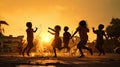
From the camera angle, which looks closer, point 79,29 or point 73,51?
point 79,29

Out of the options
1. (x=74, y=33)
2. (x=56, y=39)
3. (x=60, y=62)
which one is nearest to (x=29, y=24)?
(x=56, y=39)

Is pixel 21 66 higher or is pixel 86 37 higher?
pixel 86 37

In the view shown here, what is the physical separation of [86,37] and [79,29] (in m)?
0.62

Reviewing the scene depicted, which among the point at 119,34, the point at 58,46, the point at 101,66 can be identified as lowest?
the point at 101,66

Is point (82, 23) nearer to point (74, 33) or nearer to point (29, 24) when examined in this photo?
point (74, 33)

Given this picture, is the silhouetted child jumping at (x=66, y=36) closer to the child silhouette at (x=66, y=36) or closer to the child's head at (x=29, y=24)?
the child silhouette at (x=66, y=36)

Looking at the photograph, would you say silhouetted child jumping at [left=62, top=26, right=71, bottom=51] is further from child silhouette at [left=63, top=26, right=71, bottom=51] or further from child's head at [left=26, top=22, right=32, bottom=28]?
child's head at [left=26, top=22, right=32, bottom=28]

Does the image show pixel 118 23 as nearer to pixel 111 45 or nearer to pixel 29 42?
pixel 111 45

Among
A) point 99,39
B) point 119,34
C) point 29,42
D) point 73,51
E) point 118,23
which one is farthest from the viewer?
point 118,23

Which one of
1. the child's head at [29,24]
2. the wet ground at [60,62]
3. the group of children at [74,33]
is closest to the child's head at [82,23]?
the group of children at [74,33]

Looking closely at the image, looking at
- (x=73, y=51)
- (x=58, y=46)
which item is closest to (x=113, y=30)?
(x=73, y=51)

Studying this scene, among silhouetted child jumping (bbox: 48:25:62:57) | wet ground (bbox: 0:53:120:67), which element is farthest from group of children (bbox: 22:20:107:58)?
wet ground (bbox: 0:53:120:67)

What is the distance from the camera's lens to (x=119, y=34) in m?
61.7

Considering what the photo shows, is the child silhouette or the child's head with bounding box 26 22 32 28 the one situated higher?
the child's head with bounding box 26 22 32 28
